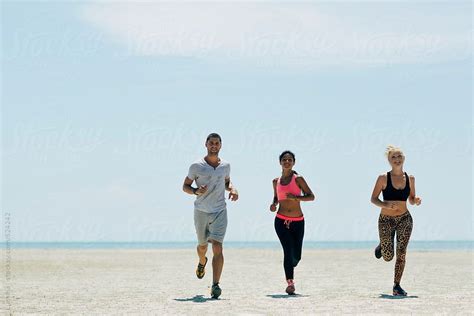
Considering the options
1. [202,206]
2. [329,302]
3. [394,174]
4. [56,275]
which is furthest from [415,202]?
[56,275]

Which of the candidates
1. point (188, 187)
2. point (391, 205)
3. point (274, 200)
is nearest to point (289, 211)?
point (274, 200)

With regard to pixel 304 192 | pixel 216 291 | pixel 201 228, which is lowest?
pixel 216 291

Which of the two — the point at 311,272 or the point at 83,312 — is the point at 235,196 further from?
the point at 311,272

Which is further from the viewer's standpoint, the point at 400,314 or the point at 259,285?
the point at 259,285

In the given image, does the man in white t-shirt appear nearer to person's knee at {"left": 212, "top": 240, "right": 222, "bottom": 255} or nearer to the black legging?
person's knee at {"left": 212, "top": 240, "right": 222, "bottom": 255}

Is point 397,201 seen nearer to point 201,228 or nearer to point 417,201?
point 417,201

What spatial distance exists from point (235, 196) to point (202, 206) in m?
0.47

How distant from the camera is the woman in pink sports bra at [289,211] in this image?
39.8 ft

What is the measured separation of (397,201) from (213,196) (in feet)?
8.34

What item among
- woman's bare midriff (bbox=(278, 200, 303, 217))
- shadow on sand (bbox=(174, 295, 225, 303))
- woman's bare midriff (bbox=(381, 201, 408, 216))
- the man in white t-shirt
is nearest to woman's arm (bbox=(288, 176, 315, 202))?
woman's bare midriff (bbox=(278, 200, 303, 217))

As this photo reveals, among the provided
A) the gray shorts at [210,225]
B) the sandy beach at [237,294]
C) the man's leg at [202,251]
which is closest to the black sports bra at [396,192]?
Answer: the sandy beach at [237,294]

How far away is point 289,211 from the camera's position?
12.3m

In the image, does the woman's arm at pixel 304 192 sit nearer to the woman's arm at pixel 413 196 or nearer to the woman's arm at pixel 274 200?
the woman's arm at pixel 274 200

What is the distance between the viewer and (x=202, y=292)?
12.8 metres
